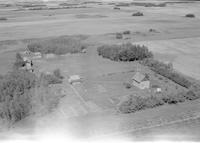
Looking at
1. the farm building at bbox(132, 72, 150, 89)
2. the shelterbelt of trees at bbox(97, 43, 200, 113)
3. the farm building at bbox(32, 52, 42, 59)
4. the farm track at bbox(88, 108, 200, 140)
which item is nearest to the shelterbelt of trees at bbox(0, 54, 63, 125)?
the farm track at bbox(88, 108, 200, 140)

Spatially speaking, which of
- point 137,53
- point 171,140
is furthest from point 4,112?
point 137,53

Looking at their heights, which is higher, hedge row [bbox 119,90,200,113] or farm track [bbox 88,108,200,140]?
hedge row [bbox 119,90,200,113]

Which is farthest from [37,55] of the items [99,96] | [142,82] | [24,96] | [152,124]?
[152,124]

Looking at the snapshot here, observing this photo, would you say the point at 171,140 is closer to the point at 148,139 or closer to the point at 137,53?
the point at 148,139

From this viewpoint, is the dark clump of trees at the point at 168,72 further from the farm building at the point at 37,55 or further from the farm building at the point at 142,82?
the farm building at the point at 37,55

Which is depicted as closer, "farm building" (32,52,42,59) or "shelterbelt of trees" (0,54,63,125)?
"shelterbelt of trees" (0,54,63,125)

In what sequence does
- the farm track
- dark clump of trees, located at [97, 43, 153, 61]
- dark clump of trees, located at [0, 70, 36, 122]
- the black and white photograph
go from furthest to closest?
dark clump of trees, located at [97, 43, 153, 61]
dark clump of trees, located at [0, 70, 36, 122]
the black and white photograph
the farm track

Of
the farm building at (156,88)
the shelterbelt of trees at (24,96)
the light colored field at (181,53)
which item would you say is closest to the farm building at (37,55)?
the shelterbelt of trees at (24,96)

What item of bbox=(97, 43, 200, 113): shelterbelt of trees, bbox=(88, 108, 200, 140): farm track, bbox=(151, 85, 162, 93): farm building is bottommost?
bbox=(88, 108, 200, 140): farm track

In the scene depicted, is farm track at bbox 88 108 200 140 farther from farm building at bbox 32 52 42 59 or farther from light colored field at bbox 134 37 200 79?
farm building at bbox 32 52 42 59
